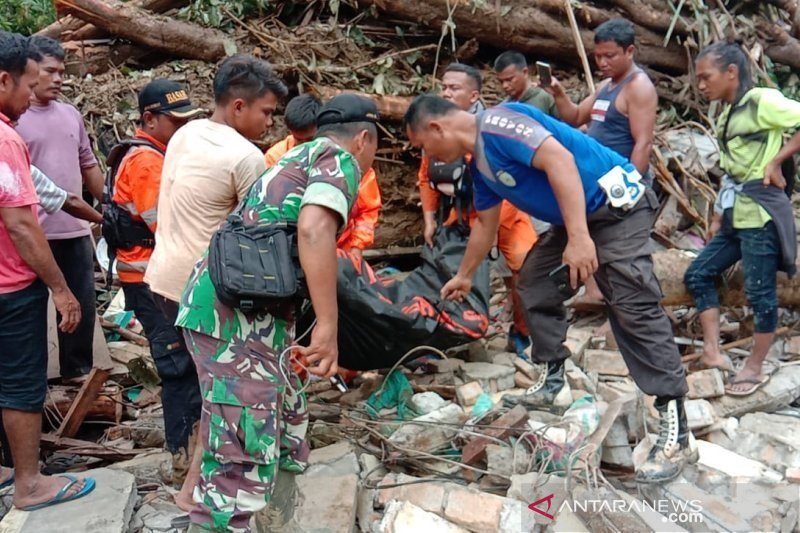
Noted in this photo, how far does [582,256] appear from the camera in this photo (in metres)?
3.03

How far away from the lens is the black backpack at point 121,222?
11.4 ft

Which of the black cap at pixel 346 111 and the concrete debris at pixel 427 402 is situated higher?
the black cap at pixel 346 111

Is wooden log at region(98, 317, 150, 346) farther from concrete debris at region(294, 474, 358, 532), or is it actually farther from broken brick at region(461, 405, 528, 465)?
broken brick at region(461, 405, 528, 465)

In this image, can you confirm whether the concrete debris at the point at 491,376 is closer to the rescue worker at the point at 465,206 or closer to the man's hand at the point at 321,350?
the rescue worker at the point at 465,206

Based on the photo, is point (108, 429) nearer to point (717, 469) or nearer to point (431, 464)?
point (431, 464)

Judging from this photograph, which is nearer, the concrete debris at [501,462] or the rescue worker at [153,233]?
the concrete debris at [501,462]

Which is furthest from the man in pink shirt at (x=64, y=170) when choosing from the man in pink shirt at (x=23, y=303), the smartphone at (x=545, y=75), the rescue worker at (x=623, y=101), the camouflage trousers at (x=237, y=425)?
the rescue worker at (x=623, y=101)

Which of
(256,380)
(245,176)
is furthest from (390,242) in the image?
Result: (256,380)

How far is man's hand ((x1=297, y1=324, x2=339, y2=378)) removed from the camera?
2.33 meters

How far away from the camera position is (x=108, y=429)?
4.28m

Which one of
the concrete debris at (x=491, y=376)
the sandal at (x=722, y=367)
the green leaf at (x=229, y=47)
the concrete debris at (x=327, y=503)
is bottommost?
the sandal at (x=722, y=367)

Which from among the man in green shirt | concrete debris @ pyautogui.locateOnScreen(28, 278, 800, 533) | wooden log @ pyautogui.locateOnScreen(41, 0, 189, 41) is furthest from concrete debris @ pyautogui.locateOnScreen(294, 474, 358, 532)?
wooden log @ pyautogui.locateOnScreen(41, 0, 189, 41)

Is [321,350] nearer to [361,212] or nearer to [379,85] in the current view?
[361,212]

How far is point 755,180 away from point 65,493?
171 inches
